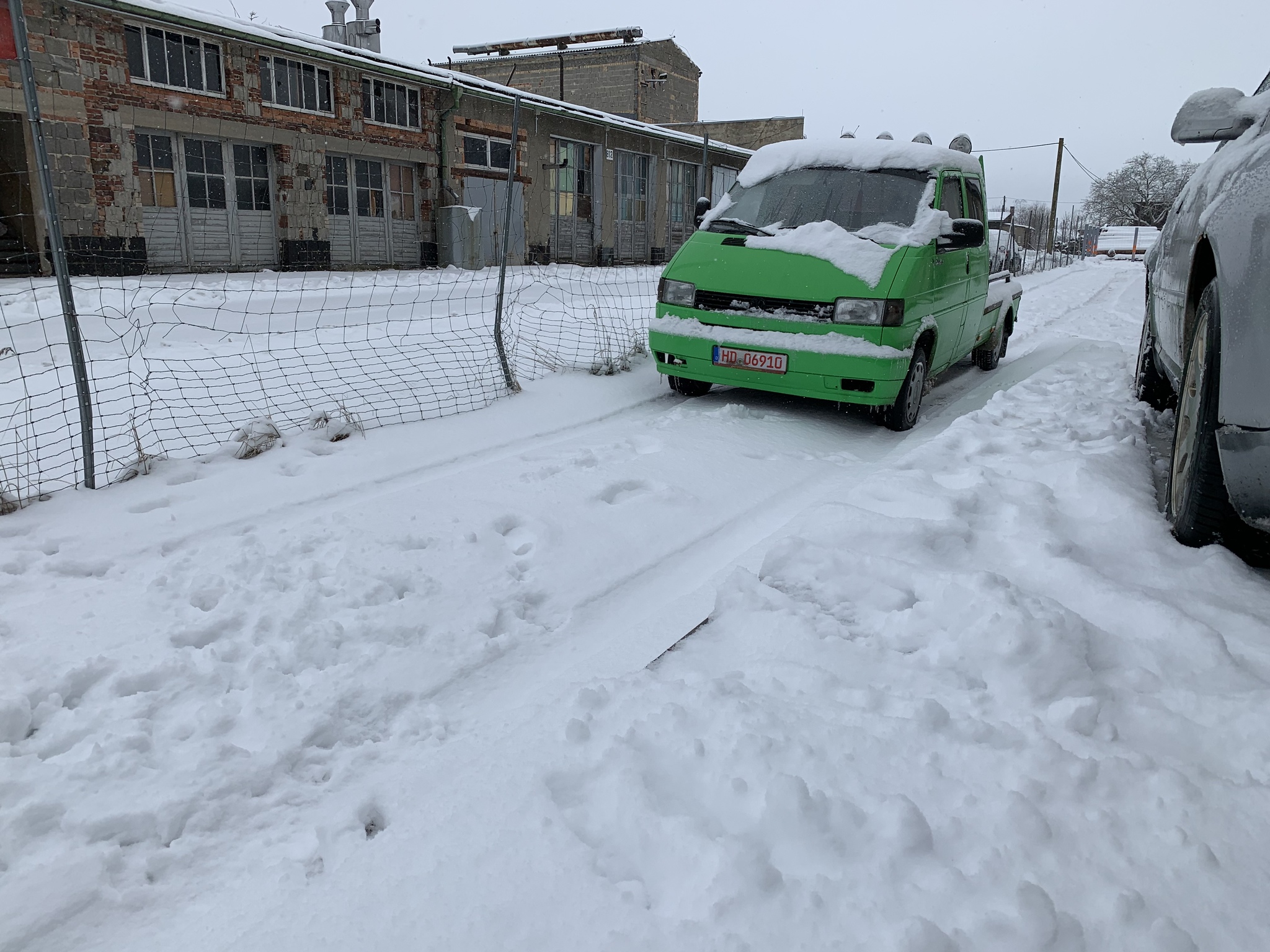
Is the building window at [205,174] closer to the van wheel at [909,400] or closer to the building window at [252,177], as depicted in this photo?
the building window at [252,177]

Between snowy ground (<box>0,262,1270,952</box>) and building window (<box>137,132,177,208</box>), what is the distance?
12.4 m

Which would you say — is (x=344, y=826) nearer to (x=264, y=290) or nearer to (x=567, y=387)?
(x=567, y=387)

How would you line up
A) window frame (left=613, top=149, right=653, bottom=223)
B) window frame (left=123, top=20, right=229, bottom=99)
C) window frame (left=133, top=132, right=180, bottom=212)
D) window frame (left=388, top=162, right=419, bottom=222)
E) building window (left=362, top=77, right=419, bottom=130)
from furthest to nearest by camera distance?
window frame (left=613, top=149, right=653, bottom=223) → window frame (left=388, top=162, right=419, bottom=222) → building window (left=362, top=77, right=419, bottom=130) → window frame (left=133, top=132, right=180, bottom=212) → window frame (left=123, top=20, right=229, bottom=99)

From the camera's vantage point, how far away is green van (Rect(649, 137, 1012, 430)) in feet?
17.5

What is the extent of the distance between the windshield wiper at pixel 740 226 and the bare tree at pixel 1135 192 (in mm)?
79525

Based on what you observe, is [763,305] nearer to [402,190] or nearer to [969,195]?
[969,195]

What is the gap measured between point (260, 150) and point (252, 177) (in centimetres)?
56

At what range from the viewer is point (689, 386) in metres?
6.37

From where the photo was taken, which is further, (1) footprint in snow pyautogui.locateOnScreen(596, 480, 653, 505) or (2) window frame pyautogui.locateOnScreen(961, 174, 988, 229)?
(2) window frame pyautogui.locateOnScreen(961, 174, 988, 229)

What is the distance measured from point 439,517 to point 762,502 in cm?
161


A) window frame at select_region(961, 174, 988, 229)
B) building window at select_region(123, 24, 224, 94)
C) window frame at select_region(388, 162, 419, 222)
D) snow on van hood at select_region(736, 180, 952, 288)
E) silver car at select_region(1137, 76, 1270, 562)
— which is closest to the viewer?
silver car at select_region(1137, 76, 1270, 562)

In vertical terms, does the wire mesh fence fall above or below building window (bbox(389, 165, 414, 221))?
Result: below

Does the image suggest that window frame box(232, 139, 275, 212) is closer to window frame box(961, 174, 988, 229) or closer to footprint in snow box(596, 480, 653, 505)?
window frame box(961, 174, 988, 229)

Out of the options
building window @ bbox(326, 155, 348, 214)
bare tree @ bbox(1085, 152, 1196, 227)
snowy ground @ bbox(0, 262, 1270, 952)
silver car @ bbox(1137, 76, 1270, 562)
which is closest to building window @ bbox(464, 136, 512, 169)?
building window @ bbox(326, 155, 348, 214)
